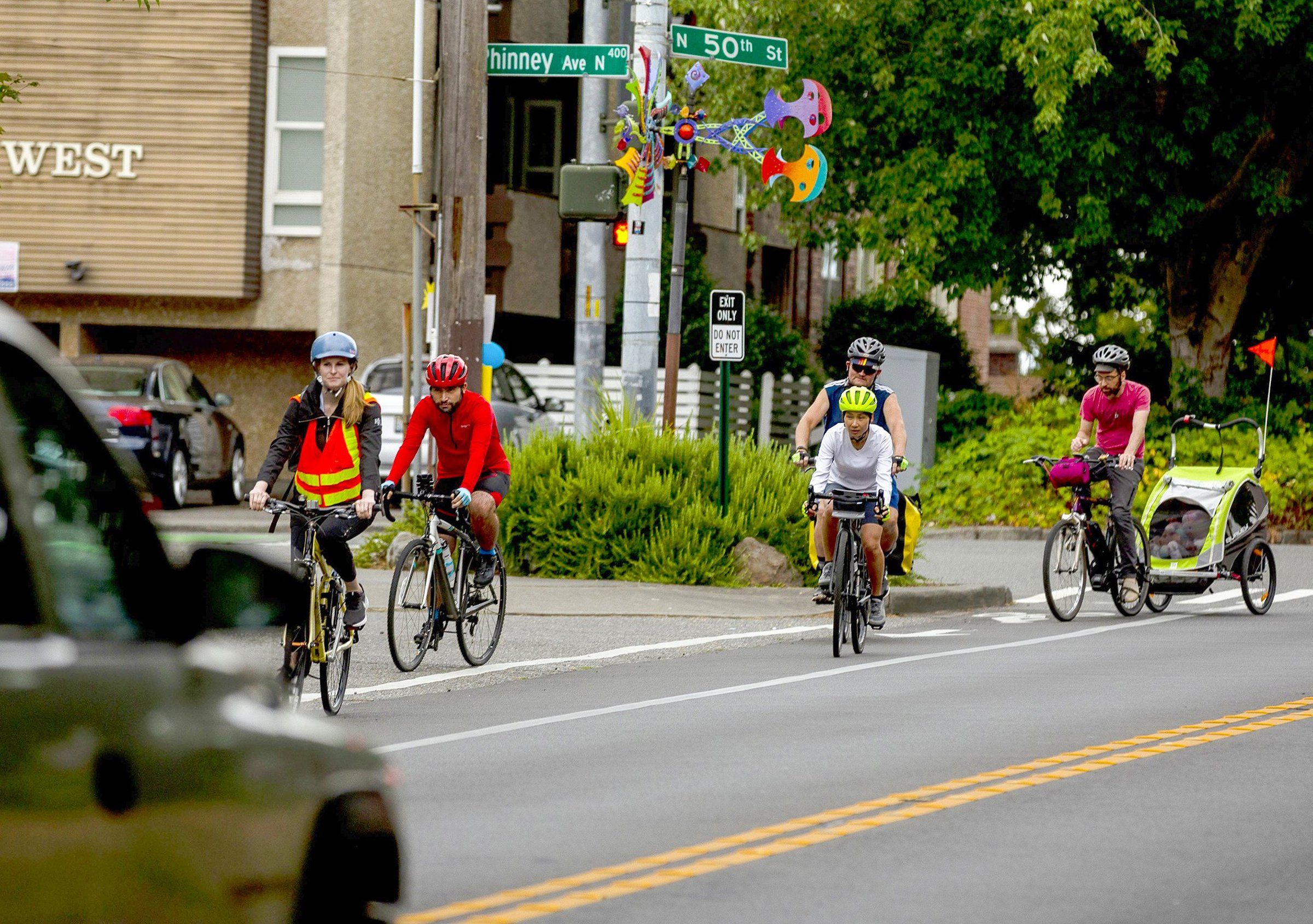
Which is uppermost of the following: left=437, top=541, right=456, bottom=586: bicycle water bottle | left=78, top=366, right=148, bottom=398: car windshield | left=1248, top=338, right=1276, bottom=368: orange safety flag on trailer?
left=1248, top=338, right=1276, bottom=368: orange safety flag on trailer

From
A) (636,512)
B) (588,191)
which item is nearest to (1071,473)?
(636,512)

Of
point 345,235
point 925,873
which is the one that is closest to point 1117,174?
point 345,235

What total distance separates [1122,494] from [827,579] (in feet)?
11.6

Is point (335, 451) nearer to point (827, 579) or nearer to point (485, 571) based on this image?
point (485, 571)

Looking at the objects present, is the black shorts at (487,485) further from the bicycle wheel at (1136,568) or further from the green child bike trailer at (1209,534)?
the green child bike trailer at (1209,534)

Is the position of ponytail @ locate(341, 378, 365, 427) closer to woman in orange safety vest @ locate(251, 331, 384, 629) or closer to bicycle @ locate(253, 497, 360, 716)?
woman in orange safety vest @ locate(251, 331, 384, 629)

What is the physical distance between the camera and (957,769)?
27.8ft

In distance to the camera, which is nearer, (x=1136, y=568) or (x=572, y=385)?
(x=1136, y=568)

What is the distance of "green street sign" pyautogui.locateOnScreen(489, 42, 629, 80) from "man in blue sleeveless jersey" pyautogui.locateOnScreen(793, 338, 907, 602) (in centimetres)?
426

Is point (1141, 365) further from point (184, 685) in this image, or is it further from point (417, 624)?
point (184, 685)

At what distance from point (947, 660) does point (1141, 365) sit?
21405 millimetres

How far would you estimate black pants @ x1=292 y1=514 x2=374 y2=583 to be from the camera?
1026cm

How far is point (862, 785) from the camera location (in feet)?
26.5

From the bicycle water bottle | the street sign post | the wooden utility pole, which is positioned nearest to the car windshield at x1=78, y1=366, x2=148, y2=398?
the wooden utility pole
